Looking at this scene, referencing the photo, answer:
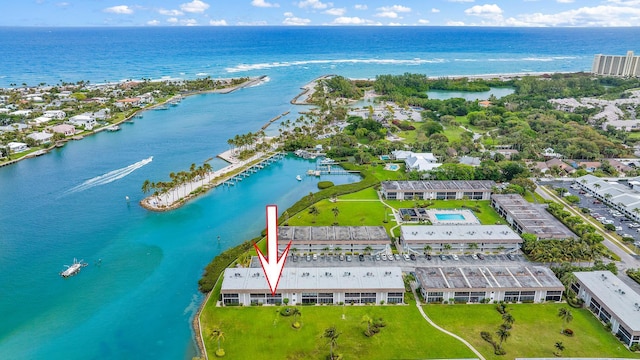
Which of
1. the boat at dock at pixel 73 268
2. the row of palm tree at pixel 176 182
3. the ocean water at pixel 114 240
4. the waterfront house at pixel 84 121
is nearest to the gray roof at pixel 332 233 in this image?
the ocean water at pixel 114 240

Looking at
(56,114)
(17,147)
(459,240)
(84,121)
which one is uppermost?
(56,114)

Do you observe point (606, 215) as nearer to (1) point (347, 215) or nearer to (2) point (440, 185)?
(2) point (440, 185)

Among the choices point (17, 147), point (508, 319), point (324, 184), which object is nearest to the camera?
point (508, 319)

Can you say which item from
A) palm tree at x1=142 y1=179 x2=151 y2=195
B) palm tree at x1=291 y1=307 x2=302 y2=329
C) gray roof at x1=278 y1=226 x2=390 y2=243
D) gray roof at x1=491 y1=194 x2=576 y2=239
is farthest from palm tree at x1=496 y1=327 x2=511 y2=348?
palm tree at x1=142 y1=179 x2=151 y2=195

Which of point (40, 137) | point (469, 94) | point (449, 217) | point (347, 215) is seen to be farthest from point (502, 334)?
point (469, 94)

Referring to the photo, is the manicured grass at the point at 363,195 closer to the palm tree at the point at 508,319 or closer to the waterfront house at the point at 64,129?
the palm tree at the point at 508,319

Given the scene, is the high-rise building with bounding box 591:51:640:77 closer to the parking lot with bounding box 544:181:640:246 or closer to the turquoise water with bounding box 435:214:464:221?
the parking lot with bounding box 544:181:640:246

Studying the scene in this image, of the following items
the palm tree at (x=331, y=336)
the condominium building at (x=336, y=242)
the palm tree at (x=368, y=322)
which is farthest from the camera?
the condominium building at (x=336, y=242)

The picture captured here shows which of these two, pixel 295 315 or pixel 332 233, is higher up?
pixel 332 233
